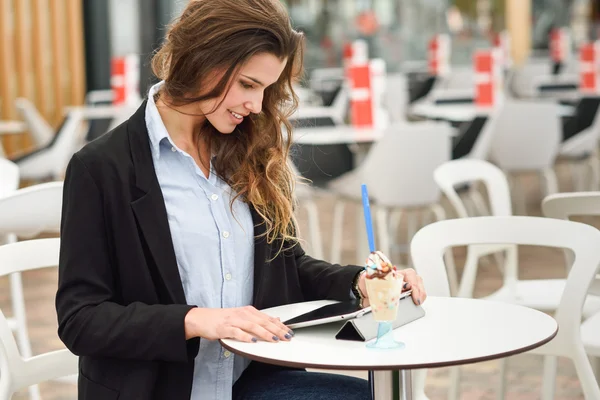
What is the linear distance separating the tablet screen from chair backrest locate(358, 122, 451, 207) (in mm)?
3184

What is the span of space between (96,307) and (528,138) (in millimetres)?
4935

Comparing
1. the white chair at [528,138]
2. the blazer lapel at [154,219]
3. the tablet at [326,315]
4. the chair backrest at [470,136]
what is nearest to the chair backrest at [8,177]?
the blazer lapel at [154,219]

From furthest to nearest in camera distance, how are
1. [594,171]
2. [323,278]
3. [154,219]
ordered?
[594,171] → [323,278] → [154,219]

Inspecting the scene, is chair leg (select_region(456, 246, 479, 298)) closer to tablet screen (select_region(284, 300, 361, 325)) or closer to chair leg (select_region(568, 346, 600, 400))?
chair leg (select_region(568, 346, 600, 400))

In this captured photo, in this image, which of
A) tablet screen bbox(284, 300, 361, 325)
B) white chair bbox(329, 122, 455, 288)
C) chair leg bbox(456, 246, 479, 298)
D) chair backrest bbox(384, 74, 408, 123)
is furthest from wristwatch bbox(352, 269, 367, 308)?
chair backrest bbox(384, 74, 408, 123)

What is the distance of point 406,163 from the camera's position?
5.08 meters

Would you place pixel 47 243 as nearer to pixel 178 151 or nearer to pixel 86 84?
pixel 178 151

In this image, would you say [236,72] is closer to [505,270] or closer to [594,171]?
[505,270]

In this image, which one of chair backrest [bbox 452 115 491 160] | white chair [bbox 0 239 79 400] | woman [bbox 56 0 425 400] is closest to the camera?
woman [bbox 56 0 425 400]

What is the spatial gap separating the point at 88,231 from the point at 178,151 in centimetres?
26

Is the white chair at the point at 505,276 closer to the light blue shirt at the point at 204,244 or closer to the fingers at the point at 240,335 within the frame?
the light blue shirt at the point at 204,244

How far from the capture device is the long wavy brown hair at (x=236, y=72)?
1.85m

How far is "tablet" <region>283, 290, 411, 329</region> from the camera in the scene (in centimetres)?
174

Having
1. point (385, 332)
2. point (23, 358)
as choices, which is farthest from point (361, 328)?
point (23, 358)
